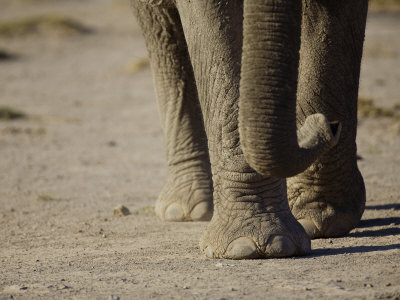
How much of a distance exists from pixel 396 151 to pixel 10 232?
3482mm

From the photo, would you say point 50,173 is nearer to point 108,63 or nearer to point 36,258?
point 36,258

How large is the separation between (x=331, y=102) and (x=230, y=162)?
770 mm

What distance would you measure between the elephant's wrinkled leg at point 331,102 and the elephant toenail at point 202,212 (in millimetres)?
736

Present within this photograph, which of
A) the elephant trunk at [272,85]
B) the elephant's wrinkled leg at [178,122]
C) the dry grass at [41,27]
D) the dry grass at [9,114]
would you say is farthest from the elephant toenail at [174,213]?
the dry grass at [41,27]

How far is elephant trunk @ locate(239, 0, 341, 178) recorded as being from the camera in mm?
2982

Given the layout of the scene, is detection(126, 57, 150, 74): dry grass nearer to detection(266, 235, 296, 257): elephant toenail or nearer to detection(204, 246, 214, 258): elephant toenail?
detection(204, 246, 214, 258): elephant toenail

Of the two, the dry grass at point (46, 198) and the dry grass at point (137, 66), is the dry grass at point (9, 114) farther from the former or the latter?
the dry grass at point (46, 198)

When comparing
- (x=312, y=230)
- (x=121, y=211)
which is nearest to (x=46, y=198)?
(x=121, y=211)

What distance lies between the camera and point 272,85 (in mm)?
2986

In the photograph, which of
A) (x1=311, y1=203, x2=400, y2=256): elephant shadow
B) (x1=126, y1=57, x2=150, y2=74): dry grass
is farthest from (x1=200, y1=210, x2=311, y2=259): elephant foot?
(x1=126, y1=57, x2=150, y2=74): dry grass

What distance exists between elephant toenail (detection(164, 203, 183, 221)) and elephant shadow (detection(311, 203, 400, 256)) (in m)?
1.06

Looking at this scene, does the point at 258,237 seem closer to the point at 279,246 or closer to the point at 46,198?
the point at 279,246

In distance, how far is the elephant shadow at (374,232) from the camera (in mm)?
3773

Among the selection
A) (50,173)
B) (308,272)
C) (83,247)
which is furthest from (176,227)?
(50,173)
